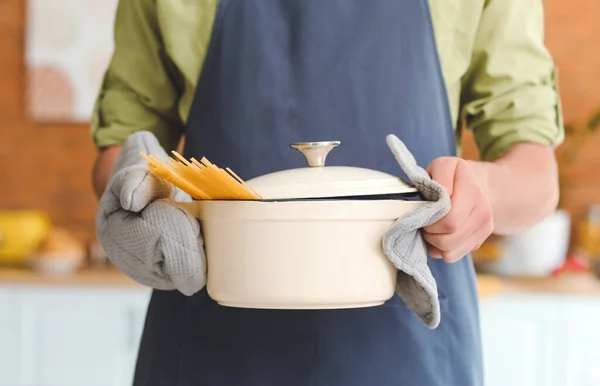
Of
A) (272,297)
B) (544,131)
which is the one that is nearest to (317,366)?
(272,297)

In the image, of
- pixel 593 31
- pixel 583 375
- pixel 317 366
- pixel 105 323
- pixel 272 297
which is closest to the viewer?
pixel 272 297

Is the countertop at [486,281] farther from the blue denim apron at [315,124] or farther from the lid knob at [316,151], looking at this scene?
the lid knob at [316,151]

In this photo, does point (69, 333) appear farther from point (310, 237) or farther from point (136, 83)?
point (310, 237)

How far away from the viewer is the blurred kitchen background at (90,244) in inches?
80.0

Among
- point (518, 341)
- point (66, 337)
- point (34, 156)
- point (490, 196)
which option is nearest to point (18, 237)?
point (34, 156)

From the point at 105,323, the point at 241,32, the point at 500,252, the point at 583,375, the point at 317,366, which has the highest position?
the point at 241,32

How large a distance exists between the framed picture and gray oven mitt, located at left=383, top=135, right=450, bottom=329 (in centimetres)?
222

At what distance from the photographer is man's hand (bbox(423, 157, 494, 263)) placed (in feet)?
1.91

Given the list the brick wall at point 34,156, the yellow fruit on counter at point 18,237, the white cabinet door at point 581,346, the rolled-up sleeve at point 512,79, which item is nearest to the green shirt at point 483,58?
the rolled-up sleeve at point 512,79

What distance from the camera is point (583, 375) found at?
2.03 metres

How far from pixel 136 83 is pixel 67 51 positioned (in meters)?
1.91

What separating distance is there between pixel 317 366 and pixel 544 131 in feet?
1.13

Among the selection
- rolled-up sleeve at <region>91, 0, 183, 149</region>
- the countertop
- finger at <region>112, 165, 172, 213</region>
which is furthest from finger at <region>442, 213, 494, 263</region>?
the countertop

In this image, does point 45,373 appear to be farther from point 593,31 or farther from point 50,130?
point 593,31
